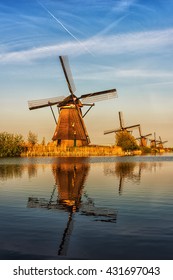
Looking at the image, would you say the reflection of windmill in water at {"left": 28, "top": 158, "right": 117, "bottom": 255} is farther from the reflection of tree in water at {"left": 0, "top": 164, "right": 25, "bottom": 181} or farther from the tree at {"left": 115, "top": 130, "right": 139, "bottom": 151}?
the tree at {"left": 115, "top": 130, "right": 139, "bottom": 151}

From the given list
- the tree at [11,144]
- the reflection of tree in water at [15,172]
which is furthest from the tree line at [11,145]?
the reflection of tree in water at [15,172]

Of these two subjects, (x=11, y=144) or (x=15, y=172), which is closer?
(x=15, y=172)

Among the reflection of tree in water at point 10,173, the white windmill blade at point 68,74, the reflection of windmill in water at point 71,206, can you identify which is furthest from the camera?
the white windmill blade at point 68,74

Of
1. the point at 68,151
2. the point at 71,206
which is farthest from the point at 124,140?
the point at 71,206

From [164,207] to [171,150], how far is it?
170 metres

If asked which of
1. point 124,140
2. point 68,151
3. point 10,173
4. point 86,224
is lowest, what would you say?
point 86,224

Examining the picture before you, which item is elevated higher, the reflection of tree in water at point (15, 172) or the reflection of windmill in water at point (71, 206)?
the reflection of tree in water at point (15, 172)

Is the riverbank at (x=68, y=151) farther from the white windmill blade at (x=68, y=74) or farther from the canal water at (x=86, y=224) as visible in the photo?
the canal water at (x=86, y=224)

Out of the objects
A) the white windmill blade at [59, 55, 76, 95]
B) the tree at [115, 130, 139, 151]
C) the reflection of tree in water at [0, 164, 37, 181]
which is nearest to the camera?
the reflection of tree in water at [0, 164, 37, 181]

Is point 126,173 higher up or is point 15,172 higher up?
point 15,172

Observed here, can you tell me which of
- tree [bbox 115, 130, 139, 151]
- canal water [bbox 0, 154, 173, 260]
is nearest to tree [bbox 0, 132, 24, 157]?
tree [bbox 115, 130, 139, 151]

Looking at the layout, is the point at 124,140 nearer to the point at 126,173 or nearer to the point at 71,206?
the point at 126,173
